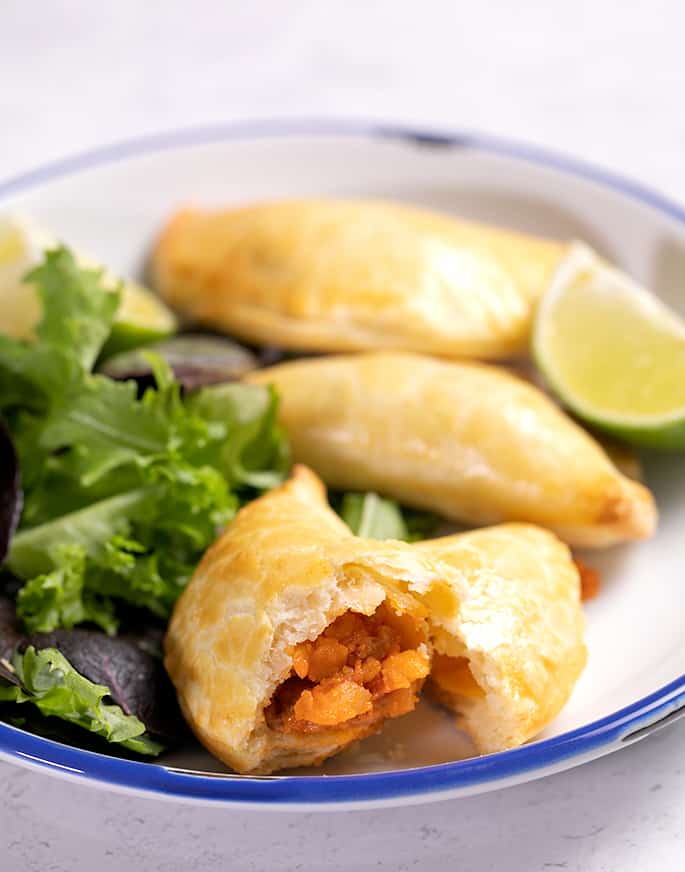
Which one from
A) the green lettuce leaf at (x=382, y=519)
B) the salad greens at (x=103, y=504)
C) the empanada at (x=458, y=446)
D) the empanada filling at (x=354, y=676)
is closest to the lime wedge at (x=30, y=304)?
the salad greens at (x=103, y=504)

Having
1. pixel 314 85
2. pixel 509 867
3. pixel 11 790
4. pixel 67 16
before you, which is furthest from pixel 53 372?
pixel 67 16

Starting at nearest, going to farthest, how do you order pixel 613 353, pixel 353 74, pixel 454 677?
1. pixel 454 677
2. pixel 613 353
3. pixel 353 74

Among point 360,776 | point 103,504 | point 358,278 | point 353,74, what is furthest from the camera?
point 353,74

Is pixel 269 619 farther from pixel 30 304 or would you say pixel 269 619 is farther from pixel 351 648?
pixel 30 304

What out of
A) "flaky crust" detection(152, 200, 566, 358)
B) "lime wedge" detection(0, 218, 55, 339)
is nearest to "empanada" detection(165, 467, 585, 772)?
"flaky crust" detection(152, 200, 566, 358)

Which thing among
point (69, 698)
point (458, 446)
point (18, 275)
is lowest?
point (69, 698)

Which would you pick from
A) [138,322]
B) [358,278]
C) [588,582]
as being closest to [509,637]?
[588,582]

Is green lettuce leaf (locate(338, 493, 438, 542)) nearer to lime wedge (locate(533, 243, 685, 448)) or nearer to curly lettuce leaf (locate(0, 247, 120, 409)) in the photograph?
lime wedge (locate(533, 243, 685, 448))
